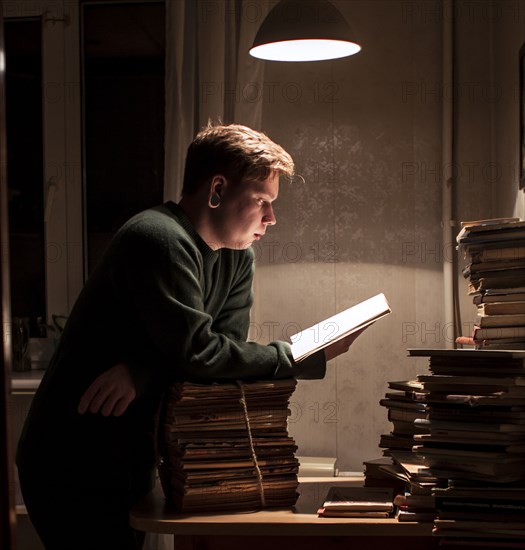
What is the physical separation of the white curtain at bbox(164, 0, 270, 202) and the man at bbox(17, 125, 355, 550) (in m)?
1.38

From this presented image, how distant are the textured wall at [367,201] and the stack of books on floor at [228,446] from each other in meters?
1.59

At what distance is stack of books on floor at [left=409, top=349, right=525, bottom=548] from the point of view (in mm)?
1453

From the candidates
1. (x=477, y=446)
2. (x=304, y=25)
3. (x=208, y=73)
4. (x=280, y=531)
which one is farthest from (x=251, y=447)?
(x=208, y=73)

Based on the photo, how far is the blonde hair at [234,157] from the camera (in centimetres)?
169

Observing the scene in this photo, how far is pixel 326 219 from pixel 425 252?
1.24 feet

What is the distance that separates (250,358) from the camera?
1.56 metres

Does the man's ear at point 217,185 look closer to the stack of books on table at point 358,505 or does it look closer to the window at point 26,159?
the stack of books on table at point 358,505

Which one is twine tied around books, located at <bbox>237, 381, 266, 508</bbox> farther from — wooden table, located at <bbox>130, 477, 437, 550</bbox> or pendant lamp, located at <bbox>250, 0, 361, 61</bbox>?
pendant lamp, located at <bbox>250, 0, 361, 61</bbox>

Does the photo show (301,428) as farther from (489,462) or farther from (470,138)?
(489,462)

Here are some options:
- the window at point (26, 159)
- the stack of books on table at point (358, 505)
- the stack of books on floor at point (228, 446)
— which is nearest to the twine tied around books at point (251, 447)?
the stack of books on floor at point (228, 446)

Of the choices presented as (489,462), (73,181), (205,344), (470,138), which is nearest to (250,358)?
(205,344)

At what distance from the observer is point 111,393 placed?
1542 millimetres

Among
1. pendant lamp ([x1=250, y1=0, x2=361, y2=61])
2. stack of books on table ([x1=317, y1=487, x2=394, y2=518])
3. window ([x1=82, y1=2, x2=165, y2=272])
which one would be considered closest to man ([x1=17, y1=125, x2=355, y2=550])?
stack of books on table ([x1=317, y1=487, x2=394, y2=518])

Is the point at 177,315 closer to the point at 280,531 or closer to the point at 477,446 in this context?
the point at 280,531
